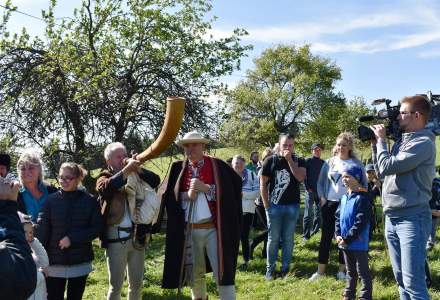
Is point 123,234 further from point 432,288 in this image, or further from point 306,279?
point 432,288

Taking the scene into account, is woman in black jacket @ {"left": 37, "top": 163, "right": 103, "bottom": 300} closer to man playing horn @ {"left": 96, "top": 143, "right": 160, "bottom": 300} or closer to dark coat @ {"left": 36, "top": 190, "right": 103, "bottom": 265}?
dark coat @ {"left": 36, "top": 190, "right": 103, "bottom": 265}

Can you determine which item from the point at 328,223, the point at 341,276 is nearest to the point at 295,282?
the point at 341,276

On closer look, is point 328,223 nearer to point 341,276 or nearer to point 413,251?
point 341,276

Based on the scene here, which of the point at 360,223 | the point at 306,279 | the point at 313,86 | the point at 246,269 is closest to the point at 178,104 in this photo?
the point at 360,223

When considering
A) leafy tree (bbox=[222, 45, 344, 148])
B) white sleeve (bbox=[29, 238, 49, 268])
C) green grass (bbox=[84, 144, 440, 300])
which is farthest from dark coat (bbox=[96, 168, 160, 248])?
leafy tree (bbox=[222, 45, 344, 148])

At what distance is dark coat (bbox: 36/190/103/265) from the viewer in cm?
434

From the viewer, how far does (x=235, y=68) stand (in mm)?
14289

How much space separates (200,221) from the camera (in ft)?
15.5

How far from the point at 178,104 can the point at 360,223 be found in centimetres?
212

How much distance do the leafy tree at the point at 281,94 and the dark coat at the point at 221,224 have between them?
33.5m

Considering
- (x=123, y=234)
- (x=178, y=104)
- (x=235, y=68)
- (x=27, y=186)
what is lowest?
(x=123, y=234)

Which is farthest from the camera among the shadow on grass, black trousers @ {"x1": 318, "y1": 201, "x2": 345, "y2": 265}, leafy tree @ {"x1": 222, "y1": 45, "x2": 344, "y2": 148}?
leafy tree @ {"x1": 222, "y1": 45, "x2": 344, "y2": 148}

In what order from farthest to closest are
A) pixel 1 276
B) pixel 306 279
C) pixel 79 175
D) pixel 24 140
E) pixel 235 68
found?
pixel 235 68 < pixel 24 140 < pixel 306 279 < pixel 79 175 < pixel 1 276

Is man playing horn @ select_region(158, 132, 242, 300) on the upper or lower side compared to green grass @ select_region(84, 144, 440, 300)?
upper
